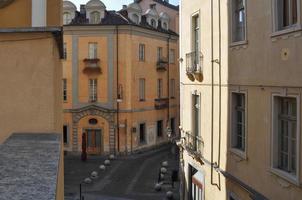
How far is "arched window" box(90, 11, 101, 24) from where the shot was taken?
40.8 metres

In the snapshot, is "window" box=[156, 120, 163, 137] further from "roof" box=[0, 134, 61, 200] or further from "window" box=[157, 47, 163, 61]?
"roof" box=[0, 134, 61, 200]

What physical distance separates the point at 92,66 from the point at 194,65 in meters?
23.2

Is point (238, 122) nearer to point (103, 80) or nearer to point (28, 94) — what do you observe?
point (28, 94)

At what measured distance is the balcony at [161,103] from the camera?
44344 millimetres

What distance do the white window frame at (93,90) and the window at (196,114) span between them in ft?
73.5

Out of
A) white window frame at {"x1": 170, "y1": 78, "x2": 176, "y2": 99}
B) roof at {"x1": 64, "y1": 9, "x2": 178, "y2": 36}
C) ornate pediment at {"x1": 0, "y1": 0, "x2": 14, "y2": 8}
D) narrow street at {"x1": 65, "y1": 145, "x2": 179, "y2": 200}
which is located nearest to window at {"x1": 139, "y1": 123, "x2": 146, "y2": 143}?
narrow street at {"x1": 65, "y1": 145, "x2": 179, "y2": 200}

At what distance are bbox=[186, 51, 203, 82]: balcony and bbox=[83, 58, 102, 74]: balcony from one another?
21.8 meters

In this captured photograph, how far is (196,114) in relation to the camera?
18.7 m

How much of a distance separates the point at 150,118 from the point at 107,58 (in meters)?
6.83

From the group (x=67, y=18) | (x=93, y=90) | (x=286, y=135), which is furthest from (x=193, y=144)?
(x=67, y=18)

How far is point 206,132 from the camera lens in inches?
659

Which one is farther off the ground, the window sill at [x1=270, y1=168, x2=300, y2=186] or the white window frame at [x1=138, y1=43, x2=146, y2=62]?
the white window frame at [x1=138, y1=43, x2=146, y2=62]

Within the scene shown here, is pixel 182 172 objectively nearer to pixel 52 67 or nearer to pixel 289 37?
pixel 289 37

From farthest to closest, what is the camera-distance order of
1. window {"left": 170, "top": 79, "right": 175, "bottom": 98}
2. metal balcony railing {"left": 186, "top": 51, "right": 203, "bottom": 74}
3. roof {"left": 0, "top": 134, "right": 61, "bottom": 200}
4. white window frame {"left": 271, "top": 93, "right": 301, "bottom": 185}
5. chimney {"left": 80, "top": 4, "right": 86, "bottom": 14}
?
window {"left": 170, "top": 79, "right": 175, "bottom": 98}, chimney {"left": 80, "top": 4, "right": 86, "bottom": 14}, metal balcony railing {"left": 186, "top": 51, "right": 203, "bottom": 74}, white window frame {"left": 271, "top": 93, "right": 301, "bottom": 185}, roof {"left": 0, "top": 134, "right": 61, "bottom": 200}
